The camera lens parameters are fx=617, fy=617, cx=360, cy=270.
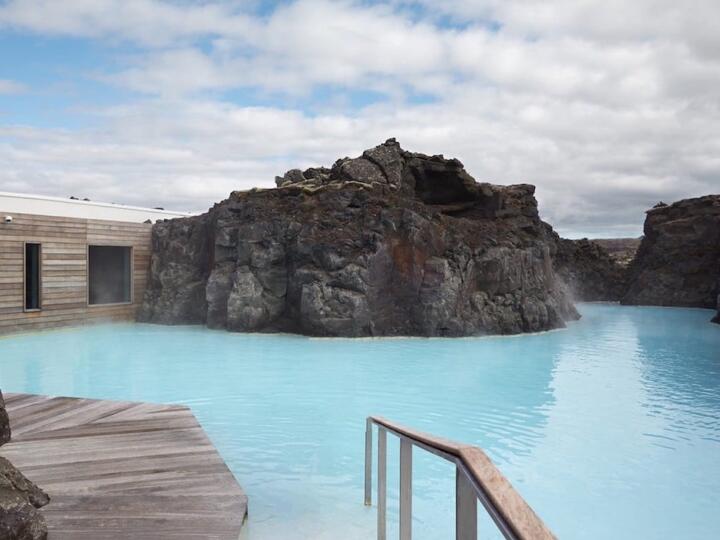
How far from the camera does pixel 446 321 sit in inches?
603

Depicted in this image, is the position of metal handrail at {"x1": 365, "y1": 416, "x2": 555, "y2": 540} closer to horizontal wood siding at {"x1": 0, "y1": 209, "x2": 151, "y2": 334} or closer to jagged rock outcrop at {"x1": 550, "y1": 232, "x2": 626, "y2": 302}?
horizontal wood siding at {"x1": 0, "y1": 209, "x2": 151, "y2": 334}

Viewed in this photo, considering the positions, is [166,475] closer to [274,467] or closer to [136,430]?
[136,430]

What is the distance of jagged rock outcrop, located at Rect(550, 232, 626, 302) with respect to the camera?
1298 inches

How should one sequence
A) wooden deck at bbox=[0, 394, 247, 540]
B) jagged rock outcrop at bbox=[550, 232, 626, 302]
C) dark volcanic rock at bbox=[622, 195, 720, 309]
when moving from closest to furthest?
wooden deck at bbox=[0, 394, 247, 540] → dark volcanic rock at bbox=[622, 195, 720, 309] → jagged rock outcrop at bbox=[550, 232, 626, 302]

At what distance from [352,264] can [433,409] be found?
7.99 metres

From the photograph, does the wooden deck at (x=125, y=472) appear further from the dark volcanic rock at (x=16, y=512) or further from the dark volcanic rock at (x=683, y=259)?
the dark volcanic rock at (x=683, y=259)

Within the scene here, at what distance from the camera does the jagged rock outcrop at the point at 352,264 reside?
15.3 meters

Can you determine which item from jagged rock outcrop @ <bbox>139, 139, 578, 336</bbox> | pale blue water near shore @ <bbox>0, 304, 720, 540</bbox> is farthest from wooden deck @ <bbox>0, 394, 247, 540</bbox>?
jagged rock outcrop @ <bbox>139, 139, 578, 336</bbox>

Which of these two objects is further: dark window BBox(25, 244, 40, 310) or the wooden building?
dark window BBox(25, 244, 40, 310)

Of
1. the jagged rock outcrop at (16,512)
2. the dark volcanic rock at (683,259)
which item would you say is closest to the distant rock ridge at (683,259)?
the dark volcanic rock at (683,259)

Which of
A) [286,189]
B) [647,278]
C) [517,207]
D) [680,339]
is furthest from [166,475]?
[647,278]

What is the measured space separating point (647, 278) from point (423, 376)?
24.2m

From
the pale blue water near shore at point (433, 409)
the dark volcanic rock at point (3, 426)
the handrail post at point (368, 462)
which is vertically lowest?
the pale blue water near shore at point (433, 409)

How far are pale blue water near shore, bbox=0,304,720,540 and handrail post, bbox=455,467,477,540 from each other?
2.40m
